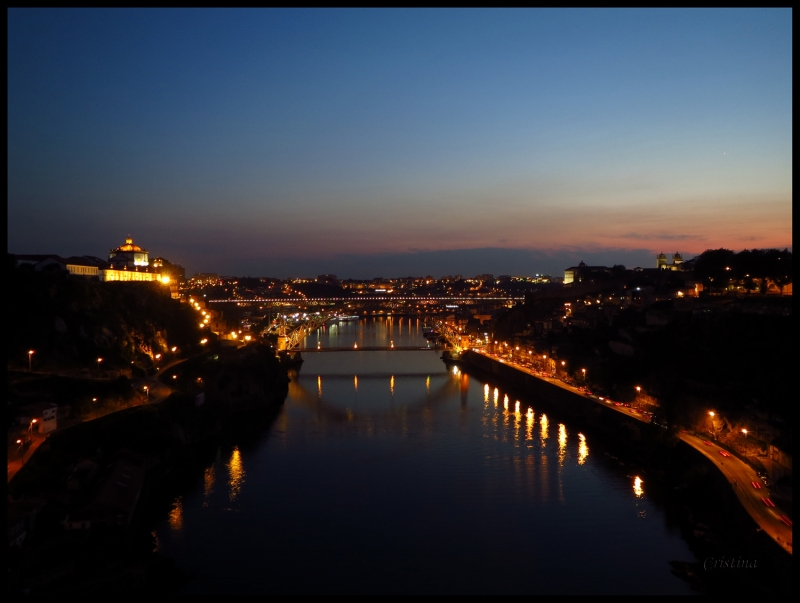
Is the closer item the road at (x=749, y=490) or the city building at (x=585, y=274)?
the road at (x=749, y=490)

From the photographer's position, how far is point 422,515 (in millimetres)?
4805

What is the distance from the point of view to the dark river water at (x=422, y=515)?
12.4ft

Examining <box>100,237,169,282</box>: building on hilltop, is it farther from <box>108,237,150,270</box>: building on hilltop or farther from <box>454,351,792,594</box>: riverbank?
<box>454,351,792,594</box>: riverbank

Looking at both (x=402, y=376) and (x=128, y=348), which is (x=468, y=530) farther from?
(x=402, y=376)

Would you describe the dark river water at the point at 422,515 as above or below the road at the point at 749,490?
below

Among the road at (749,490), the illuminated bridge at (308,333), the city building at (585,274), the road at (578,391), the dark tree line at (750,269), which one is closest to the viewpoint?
the road at (749,490)

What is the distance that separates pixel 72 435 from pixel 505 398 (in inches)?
261

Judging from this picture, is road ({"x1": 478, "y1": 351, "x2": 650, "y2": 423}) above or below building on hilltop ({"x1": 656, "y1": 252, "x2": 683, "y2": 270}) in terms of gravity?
below

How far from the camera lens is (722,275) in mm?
11359

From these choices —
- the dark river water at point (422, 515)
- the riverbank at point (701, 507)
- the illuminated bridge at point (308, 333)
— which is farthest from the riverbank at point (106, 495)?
the illuminated bridge at point (308, 333)

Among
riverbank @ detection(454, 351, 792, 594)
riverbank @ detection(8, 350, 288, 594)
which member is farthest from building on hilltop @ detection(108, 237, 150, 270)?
riverbank @ detection(454, 351, 792, 594)

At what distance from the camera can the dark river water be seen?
379 cm

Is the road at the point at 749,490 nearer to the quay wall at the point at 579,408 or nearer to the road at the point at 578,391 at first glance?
the quay wall at the point at 579,408

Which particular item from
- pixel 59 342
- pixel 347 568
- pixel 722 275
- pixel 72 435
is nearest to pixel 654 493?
pixel 347 568
